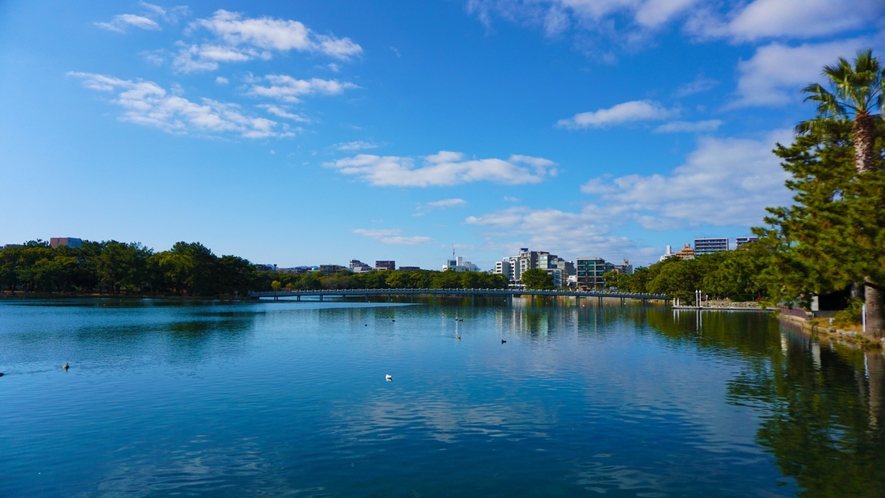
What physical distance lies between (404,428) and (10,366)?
2451 cm

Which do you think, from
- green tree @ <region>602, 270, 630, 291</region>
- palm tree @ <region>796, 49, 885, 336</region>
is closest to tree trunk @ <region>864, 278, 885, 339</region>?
palm tree @ <region>796, 49, 885, 336</region>

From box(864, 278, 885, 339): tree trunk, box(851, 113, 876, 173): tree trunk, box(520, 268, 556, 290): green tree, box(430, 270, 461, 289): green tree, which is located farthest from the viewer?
box(430, 270, 461, 289): green tree

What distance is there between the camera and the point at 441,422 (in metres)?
18.0

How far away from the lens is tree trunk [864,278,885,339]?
3312 cm

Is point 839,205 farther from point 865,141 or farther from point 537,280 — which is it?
point 537,280

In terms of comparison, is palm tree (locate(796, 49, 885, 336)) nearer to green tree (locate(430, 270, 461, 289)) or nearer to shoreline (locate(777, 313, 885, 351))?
shoreline (locate(777, 313, 885, 351))

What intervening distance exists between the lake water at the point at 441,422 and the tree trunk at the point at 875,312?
5.87 feet

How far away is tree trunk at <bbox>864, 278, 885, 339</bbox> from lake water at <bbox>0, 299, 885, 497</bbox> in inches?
70.4

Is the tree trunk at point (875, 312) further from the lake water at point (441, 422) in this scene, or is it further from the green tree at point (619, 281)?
the green tree at point (619, 281)

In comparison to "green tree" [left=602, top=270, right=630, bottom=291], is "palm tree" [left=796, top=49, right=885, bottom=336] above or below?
above

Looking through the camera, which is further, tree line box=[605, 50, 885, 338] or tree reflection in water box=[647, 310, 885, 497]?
tree line box=[605, 50, 885, 338]

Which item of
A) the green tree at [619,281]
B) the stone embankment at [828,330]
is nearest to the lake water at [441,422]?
the stone embankment at [828,330]

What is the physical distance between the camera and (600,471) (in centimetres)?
1370

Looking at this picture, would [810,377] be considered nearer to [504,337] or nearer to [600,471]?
[600,471]
